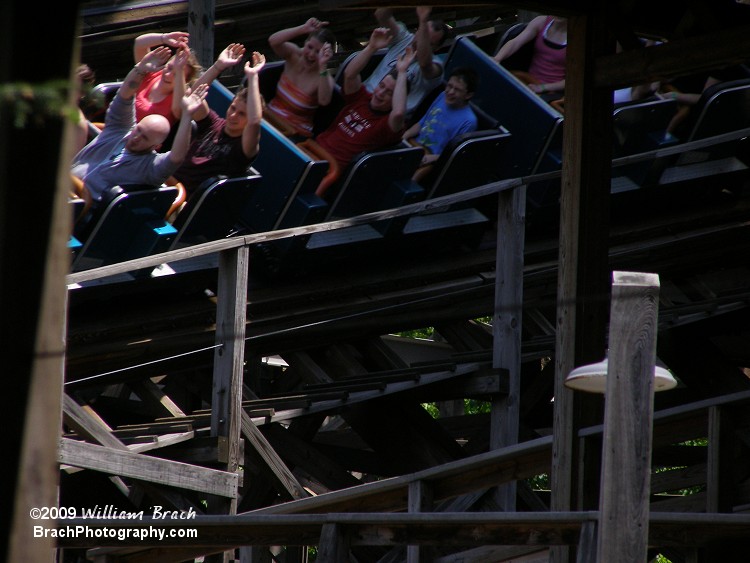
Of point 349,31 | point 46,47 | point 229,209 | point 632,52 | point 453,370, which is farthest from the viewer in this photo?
point 349,31

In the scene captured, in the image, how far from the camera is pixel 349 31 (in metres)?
11.2

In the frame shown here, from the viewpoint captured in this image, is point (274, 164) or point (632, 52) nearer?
point (632, 52)

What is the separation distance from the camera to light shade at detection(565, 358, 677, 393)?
3.20m

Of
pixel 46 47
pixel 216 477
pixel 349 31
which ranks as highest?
pixel 349 31

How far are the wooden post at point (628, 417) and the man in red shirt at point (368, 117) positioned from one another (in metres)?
4.36

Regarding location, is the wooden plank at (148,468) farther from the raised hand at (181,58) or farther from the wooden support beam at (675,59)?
the wooden support beam at (675,59)

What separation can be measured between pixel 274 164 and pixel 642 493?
4.22m

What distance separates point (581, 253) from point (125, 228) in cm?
240

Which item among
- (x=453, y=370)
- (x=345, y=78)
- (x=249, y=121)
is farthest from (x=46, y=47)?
(x=345, y=78)

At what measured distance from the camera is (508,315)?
701cm

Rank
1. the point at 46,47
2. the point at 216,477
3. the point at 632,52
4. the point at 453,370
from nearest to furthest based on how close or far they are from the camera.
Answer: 1. the point at 46,47
2. the point at 632,52
3. the point at 216,477
4. the point at 453,370

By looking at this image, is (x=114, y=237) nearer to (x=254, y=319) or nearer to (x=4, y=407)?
(x=254, y=319)

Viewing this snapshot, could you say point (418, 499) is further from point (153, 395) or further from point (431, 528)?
point (153, 395)

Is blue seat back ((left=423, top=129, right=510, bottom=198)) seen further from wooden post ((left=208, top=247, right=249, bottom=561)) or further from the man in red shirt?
wooden post ((left=208, top=247, right=249, bottom=561))
